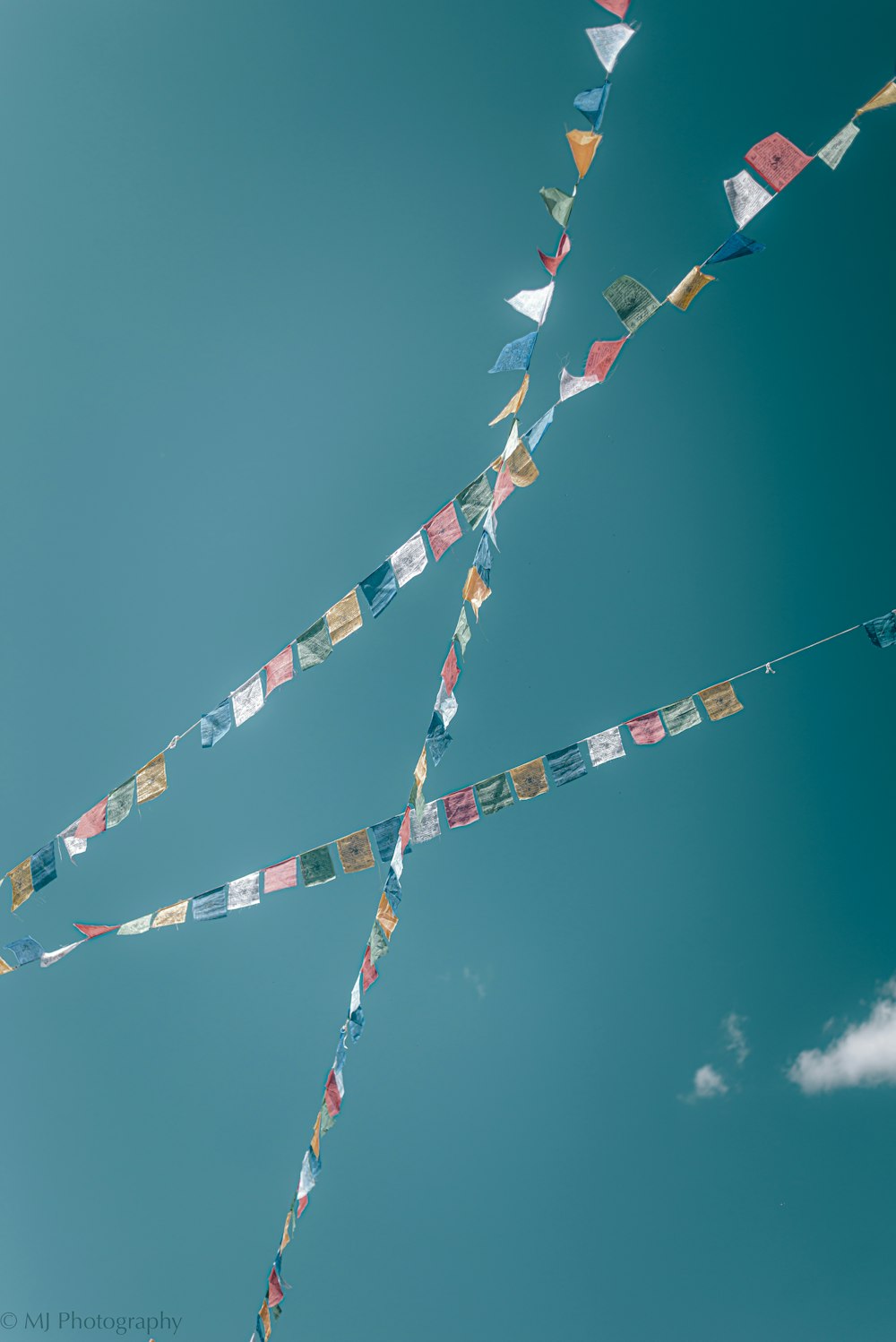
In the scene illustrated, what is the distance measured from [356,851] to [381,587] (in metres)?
2.00

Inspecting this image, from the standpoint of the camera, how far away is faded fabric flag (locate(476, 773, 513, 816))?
632 cm

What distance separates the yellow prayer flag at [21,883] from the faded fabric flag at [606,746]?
4.21m

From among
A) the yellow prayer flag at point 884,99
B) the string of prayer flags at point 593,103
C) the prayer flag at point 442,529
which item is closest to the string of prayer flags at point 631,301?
the string of prayer flags at point 593,103

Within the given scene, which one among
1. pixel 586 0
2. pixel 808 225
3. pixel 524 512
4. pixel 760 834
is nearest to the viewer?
pixel 586 0

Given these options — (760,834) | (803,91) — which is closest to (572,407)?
(803,91)

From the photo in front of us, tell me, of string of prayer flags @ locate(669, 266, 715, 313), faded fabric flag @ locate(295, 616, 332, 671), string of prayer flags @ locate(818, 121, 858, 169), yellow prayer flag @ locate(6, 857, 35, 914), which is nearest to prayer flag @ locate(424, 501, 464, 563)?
faded fabric flag @ locate(295, 616, 332, 671)

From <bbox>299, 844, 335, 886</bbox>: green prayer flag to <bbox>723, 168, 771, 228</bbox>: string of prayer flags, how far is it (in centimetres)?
465

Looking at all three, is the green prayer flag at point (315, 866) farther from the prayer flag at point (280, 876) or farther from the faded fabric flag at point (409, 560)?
the faded fabric flag at point (409, 560)

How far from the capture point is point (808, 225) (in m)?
6.65

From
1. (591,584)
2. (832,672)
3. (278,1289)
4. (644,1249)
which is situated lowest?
(644,1249)

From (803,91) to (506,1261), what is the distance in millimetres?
10110

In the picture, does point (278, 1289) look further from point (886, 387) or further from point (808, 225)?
point (808, 225)

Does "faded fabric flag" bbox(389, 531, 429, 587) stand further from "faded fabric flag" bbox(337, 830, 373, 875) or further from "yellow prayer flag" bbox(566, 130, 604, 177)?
"yellow prayer flag" bbox(566, 130, 604, 177)

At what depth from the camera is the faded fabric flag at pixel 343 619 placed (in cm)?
560
